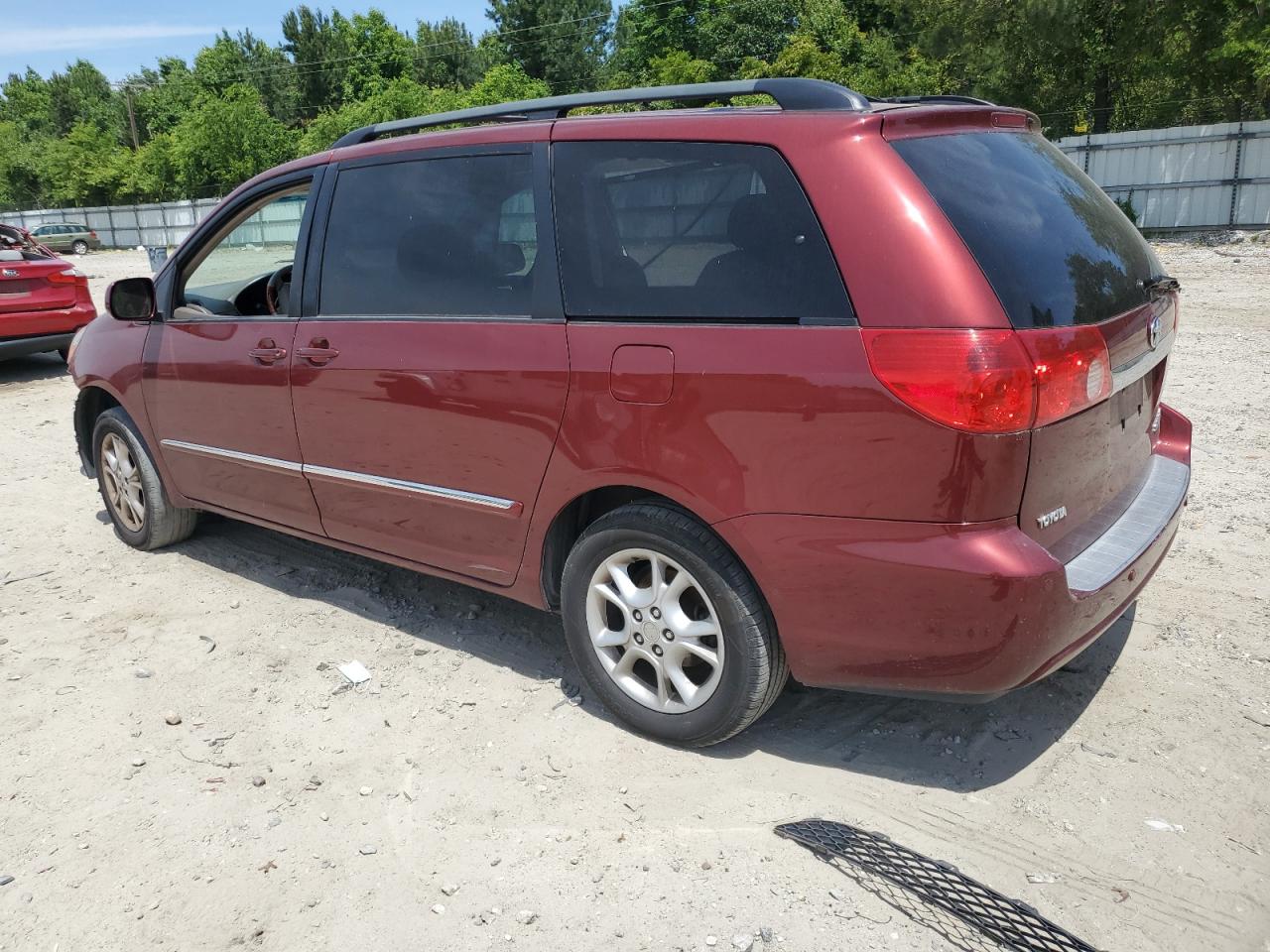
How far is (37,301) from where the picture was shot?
10555 millimetres

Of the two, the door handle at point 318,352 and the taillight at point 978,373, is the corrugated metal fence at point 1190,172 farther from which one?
the taillight at point 978,373

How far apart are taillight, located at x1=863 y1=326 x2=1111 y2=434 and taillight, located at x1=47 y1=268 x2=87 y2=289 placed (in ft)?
34.5

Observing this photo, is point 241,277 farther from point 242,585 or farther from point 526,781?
→ point 526,781

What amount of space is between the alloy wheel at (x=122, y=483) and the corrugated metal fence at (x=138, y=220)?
143ft

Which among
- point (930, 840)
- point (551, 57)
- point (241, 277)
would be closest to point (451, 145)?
point (241, 277)

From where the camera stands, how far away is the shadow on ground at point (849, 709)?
3.17 meters

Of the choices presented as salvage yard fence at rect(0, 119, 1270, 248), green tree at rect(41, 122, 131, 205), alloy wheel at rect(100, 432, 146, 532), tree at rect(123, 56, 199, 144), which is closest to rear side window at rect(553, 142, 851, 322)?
alloy wheel at rect(100, 432, 146, 532)

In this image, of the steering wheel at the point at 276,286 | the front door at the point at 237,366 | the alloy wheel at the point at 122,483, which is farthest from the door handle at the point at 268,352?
the alloy wheel at the point at 122,483

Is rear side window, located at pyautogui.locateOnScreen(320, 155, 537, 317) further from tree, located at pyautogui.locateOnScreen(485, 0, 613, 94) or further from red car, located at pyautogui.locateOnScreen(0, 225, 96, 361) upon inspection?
tree, located at pyautogui.locateOnScreen(485, 0, 613, 94)

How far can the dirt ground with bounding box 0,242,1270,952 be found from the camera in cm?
257

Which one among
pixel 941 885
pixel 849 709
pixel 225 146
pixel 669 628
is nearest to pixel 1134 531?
pixel 849 709

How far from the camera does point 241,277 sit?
16.3 feet

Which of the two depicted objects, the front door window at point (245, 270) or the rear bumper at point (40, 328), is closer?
the front door window at point (245, 270)

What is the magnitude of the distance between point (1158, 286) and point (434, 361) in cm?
236
